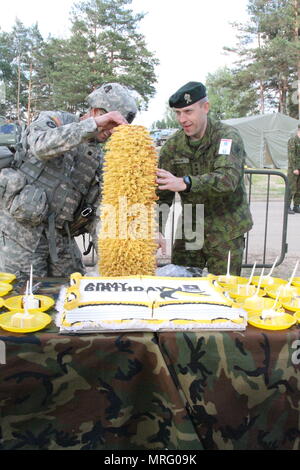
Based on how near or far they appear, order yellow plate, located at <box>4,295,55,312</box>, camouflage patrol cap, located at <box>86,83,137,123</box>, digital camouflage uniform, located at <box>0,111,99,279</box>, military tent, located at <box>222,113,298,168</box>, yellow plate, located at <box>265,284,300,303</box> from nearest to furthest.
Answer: yellow plate, located at <box>4,295,55,312</box>
yellow plate, located at <box>265,284,300,303</box>
camouflage patrol cap, located at <box>86,83,137,123</box>
digital camouflage uniform, located at <box>0,111,99,279</box>
military tent, located at <box>222,113,298,168</box>

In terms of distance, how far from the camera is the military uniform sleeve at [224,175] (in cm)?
205

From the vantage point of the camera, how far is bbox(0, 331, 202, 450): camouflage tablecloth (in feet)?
4.08

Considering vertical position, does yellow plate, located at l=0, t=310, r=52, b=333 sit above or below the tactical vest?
below

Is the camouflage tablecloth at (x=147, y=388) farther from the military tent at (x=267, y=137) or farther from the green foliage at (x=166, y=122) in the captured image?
the green foliage at (x=166, y=122)

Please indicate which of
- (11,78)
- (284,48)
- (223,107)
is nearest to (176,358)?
(284,48)

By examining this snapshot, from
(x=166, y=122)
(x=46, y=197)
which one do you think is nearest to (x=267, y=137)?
(x=46, y=197)

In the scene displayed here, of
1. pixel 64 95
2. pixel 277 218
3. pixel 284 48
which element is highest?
pixel 284 48

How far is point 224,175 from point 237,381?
3.69 feet

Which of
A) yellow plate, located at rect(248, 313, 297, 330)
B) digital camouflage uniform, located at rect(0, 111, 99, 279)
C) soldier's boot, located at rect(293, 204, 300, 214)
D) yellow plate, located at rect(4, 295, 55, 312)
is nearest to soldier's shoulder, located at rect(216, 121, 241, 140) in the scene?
digital camouflage uniform, located at rect(0, 111, 99, 279)

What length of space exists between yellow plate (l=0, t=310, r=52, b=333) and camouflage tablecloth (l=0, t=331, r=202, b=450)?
28mm

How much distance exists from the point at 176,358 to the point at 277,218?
802cm

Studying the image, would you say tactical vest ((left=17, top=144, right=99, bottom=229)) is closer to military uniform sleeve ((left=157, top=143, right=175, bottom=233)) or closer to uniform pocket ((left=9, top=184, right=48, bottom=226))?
uniform pocket ((left=9, top=184, right=48, bottom=226))
